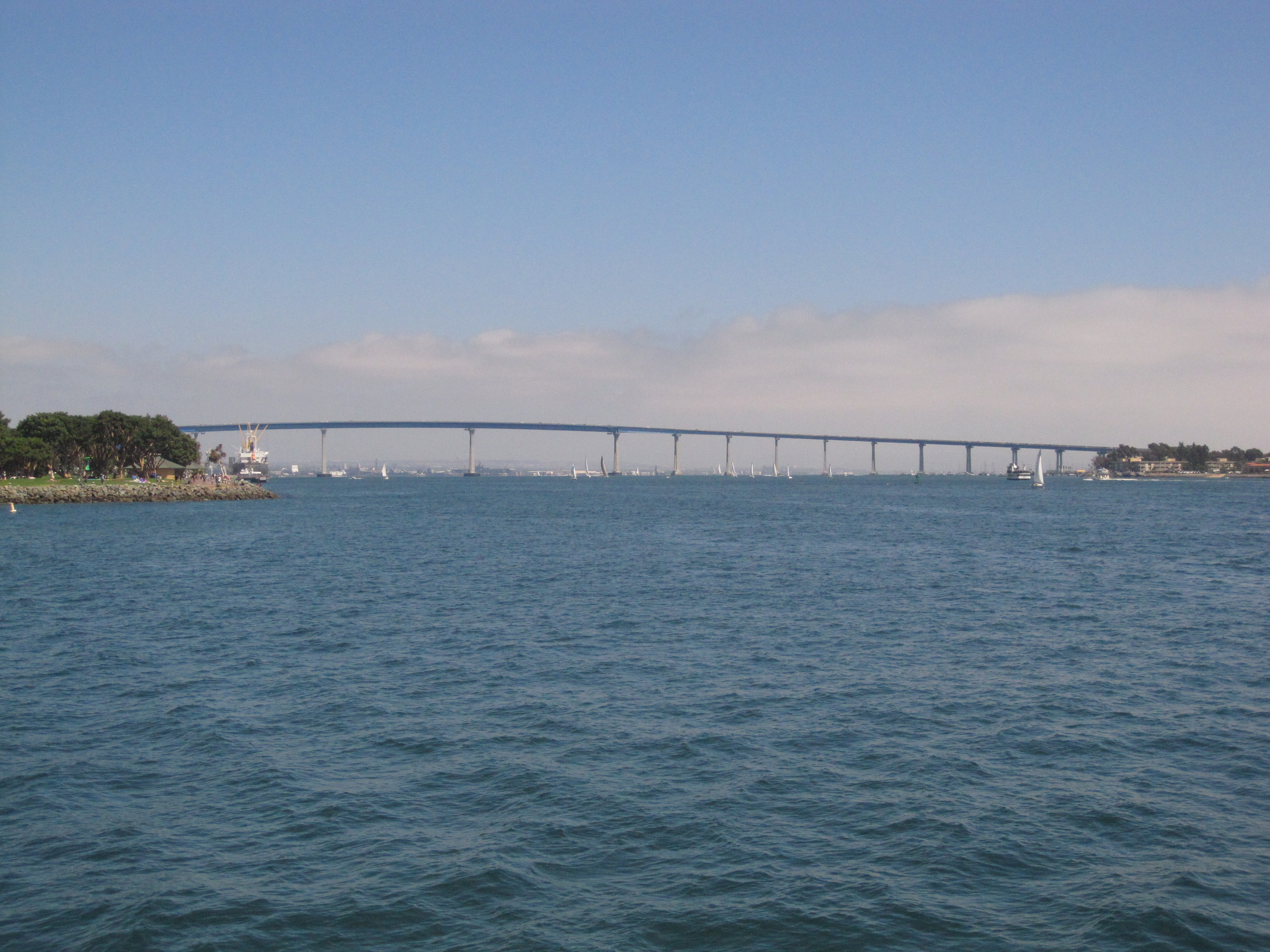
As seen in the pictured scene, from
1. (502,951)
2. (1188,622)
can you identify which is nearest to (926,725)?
(502,951)

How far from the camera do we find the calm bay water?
35.9ft

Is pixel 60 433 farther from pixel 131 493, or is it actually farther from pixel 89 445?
pixel 131 493

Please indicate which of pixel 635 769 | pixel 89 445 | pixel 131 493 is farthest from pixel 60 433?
pixel 635 769

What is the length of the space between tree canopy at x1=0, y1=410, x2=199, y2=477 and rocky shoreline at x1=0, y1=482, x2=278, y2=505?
414 centimetres

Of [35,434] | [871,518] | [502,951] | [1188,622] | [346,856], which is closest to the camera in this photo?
[502,951]

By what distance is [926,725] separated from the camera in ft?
59.4

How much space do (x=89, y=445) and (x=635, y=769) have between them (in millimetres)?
126533

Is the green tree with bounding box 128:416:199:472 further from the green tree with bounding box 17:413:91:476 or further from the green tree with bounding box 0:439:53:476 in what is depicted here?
the green tree with bounding box 0:439:53:476

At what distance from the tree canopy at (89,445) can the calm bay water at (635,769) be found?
84134 millimetres

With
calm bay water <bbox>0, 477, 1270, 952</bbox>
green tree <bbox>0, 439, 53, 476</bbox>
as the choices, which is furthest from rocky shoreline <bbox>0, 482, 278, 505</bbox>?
calm bay water <bbox>0, 477, 1270, 952</bbox>

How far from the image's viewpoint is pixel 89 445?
401 feet

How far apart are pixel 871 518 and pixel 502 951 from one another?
81.1 m

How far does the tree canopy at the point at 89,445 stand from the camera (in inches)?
4279

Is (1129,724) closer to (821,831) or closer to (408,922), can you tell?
(821,831)
